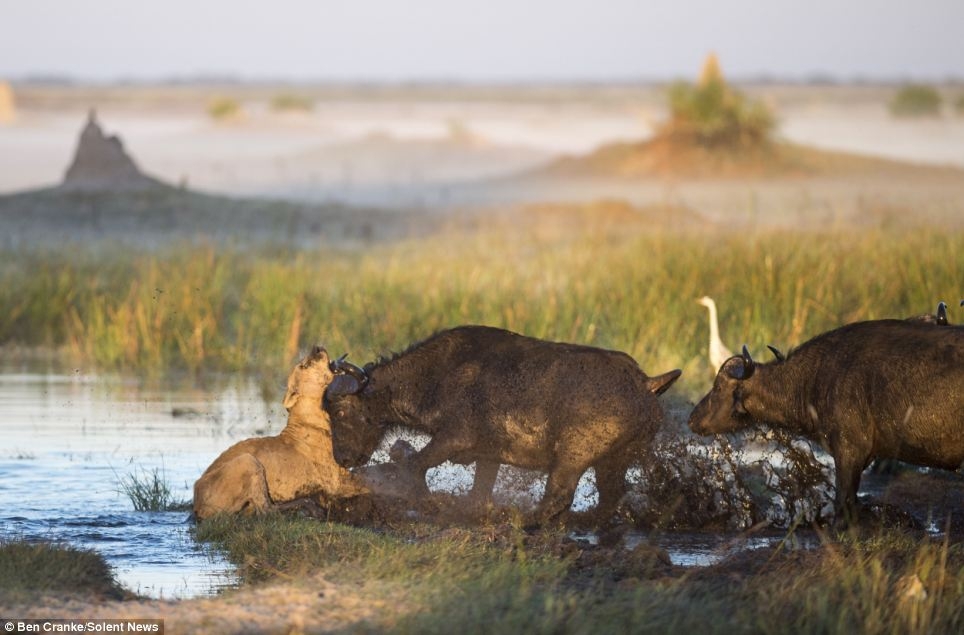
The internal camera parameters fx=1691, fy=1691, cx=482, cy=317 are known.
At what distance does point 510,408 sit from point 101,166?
77.5 ft

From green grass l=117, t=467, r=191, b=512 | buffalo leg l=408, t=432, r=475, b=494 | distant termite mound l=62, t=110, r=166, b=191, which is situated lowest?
green grass l=117, t=467, r=191, b=512

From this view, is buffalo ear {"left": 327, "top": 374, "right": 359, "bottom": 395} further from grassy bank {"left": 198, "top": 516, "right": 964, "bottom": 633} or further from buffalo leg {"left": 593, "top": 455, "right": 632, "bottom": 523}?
buffalo leg {"left": 593, "top": 455, "right": 632, "bottom": 523}

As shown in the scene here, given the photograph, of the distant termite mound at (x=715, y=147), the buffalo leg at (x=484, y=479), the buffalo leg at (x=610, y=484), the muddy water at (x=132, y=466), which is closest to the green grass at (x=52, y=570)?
the muddy water at (x=132, y=466)

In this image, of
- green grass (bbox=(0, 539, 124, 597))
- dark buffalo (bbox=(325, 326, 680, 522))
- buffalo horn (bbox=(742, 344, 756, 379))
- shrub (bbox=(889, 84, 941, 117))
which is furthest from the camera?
shrub (bbox=(889, 84, 941, 117))

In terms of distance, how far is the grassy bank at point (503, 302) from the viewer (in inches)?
629

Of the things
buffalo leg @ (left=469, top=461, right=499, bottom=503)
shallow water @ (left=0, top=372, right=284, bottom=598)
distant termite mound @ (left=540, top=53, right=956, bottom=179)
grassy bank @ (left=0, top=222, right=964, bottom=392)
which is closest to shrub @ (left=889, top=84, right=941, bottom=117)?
distant termite mound @ (left=540, top=53, right=956, bottom=179)

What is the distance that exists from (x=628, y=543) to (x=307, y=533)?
6.27ft

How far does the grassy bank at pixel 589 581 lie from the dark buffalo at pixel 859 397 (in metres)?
0.67

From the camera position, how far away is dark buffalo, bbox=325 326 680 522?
972 cm

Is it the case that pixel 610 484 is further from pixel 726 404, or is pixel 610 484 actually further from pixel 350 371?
pixel 350 371

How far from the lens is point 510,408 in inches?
388

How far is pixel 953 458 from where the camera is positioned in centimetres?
968

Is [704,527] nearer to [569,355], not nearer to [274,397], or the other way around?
[569,355]

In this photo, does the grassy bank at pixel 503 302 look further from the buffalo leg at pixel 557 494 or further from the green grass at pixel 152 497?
the buffalo leg at pixel 557 494
